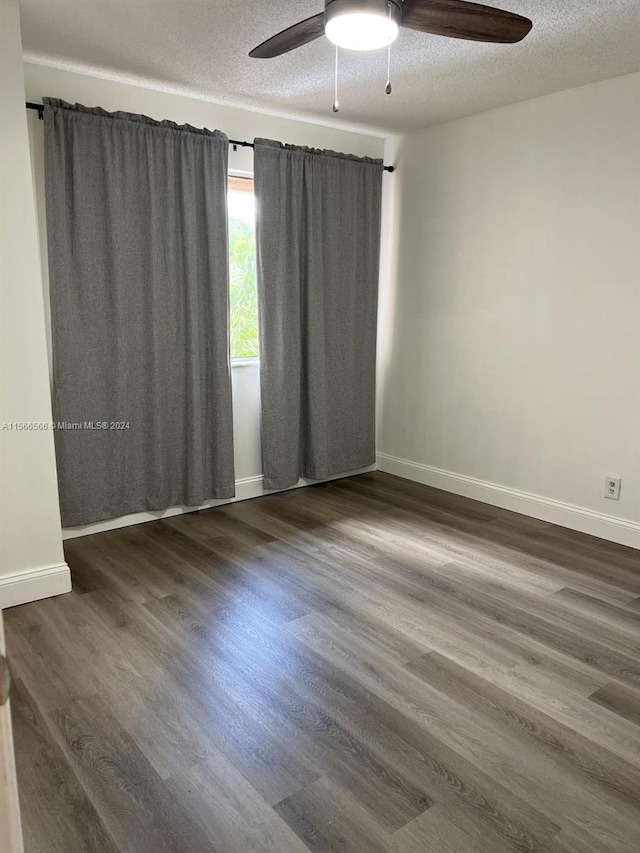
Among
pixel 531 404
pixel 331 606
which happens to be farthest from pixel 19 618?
pixel 531 404

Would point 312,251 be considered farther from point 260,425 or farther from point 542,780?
point 542,780

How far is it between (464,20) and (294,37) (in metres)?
0.60

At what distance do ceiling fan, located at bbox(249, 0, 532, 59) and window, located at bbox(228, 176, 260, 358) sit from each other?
6.25 feet

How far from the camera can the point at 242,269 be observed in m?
4.09

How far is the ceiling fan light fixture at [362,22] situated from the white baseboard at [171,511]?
8.91ft

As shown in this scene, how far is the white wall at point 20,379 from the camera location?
2477 mm

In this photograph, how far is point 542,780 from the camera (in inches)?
71.2

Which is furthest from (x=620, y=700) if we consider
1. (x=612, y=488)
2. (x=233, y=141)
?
(x=233, y=141)

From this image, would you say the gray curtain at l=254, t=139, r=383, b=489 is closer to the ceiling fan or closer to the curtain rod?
the curtain rod

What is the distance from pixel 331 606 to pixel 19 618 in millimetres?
1334

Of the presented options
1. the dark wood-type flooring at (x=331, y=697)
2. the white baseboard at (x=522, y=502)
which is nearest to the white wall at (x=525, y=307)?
the white baseboard at (x=522, y=502)

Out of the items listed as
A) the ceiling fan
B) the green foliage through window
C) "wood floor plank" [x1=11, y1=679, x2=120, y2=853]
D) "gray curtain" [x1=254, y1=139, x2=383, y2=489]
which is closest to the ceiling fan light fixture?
the ceiling fan

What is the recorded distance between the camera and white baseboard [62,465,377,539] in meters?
3.55

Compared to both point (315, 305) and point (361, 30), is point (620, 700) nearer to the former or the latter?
point (361, 30)
